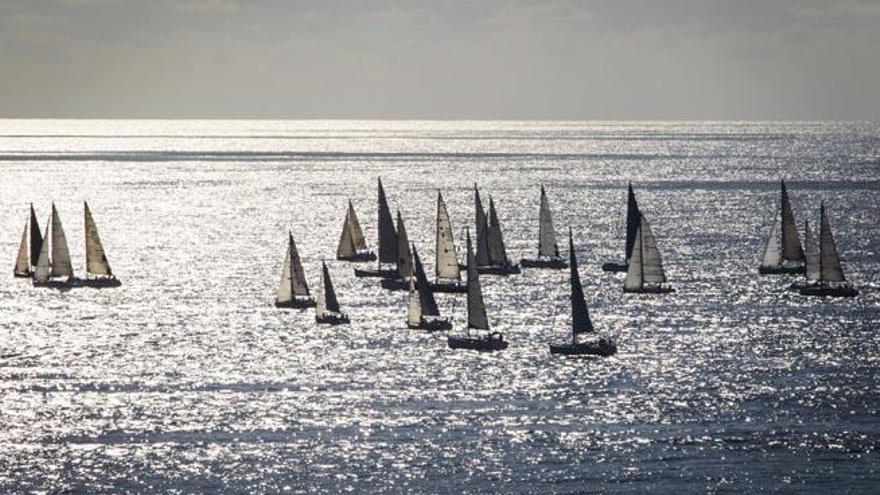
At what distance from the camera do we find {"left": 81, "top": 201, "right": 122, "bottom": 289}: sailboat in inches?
5714

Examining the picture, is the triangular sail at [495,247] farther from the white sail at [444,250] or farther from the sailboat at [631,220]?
the white sail at [444,250]

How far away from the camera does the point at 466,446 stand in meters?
80.9

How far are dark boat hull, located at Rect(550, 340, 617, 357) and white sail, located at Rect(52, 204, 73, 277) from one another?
6000 centimetres

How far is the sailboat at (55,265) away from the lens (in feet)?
475

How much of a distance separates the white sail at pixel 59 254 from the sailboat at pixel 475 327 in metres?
52.5

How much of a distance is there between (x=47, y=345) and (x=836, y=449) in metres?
60.6

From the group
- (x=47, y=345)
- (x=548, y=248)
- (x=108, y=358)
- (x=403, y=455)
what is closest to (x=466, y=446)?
(x=403, y=455)

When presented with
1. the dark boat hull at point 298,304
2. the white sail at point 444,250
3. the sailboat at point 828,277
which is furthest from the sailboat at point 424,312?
the sailboat at point 828,277

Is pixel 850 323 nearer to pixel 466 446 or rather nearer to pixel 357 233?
pixel 466 446

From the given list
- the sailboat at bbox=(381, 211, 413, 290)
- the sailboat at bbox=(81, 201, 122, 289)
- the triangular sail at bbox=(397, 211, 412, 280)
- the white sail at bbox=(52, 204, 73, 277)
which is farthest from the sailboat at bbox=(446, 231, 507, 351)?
the white sail at bbox=(52, 204, 73, 277)

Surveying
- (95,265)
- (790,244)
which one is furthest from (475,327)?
(790,244)

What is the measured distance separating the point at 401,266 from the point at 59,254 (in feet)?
113

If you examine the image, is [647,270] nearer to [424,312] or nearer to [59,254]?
[424,312]

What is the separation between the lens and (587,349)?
105 m
